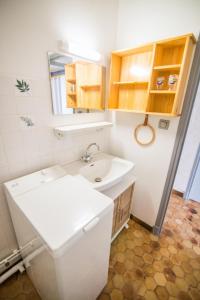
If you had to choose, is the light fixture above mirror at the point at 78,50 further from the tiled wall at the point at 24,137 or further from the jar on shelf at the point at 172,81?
the jar on shelf at the point at 172,81

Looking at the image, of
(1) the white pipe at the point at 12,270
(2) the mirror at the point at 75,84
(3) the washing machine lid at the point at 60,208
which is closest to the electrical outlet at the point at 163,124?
(2) the mirror at the point at 75,84

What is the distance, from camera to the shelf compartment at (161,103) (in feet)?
4.13

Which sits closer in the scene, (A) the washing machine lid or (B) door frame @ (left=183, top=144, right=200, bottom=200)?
(A) the washing machine lid

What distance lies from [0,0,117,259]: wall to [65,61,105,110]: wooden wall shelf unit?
17cm

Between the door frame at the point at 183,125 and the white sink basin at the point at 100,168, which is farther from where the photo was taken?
the white sink basin at the point at 100,168

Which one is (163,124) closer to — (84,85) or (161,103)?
(161,103)

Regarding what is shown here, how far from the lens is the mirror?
1143 millimetres

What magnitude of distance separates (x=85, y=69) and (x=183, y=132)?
1.06 meters

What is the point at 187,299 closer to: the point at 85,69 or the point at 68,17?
the point at 85,69

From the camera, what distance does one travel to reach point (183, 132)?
1247 millimetres

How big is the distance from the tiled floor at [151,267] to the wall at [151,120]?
274 mm

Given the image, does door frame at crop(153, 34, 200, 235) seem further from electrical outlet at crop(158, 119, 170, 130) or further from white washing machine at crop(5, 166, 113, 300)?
white washing machine at crop(5, 166, 113, 300)

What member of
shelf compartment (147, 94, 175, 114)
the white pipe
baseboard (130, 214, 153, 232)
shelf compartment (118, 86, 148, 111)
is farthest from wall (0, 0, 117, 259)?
baseboard (130, 214, 153, 232)

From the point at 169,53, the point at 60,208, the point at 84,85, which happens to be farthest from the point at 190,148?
the point at 60,208
